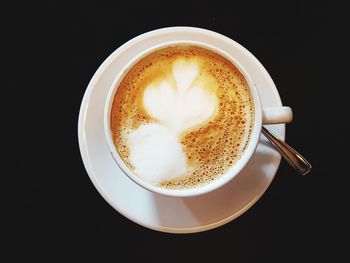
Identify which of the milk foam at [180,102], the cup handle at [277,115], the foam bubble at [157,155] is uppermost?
the milk foam at [180,102]

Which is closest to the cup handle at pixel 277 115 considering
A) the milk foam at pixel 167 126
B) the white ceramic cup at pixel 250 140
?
the white ceramic cup at pixel 250 140

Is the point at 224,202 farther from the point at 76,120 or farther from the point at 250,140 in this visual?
the point at 76,120

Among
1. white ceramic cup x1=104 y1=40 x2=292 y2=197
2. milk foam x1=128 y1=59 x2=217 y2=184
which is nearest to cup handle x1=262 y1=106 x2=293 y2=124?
white ceramic cup x1=104 y1=40 x2=292 y2=197

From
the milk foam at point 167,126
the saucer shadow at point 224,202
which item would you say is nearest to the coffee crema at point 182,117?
the milk foam at point 167,126

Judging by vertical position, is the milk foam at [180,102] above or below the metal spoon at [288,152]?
above

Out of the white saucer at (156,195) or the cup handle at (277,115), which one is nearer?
the cup handle at (277,115)

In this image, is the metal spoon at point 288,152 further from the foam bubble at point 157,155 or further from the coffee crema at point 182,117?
the foam bubble at point 157,155
